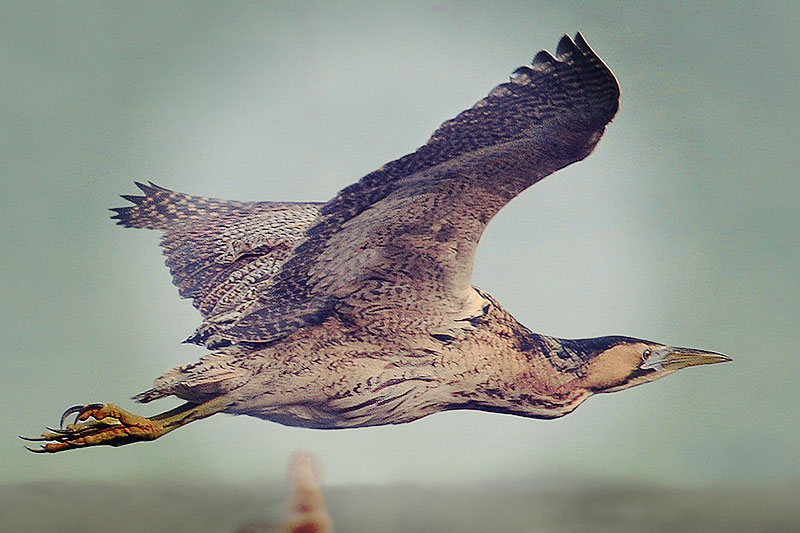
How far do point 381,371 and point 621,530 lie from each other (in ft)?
2.04

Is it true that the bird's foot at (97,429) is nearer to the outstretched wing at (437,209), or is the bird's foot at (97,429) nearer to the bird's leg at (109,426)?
the bird's leg at (109,426)

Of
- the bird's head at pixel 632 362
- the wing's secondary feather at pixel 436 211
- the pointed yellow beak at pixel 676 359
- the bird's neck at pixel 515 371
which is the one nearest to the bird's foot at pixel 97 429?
the wing's secondary feather at pixel 436 211

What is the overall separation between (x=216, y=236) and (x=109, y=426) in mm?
554

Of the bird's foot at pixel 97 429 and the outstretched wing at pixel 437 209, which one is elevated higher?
the outstretched wing at pixel 437 209

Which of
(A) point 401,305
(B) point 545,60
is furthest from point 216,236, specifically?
(B) point 545,60

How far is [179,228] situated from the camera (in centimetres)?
183

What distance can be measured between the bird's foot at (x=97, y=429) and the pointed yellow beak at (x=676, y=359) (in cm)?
97

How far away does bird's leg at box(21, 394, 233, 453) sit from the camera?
52.2 inches

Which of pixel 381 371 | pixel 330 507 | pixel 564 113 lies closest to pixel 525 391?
pixel 381 371

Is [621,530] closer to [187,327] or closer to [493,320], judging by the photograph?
[493,320]

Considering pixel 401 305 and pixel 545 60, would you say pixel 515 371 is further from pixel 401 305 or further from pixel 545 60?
pixel 545 60

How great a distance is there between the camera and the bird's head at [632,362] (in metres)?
1.66

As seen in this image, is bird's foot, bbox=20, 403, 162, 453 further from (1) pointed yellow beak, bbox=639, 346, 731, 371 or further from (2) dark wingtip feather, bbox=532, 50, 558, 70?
(1) pointed yellow beak, bbox=639, 346, 731, 371

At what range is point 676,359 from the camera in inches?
66.3
